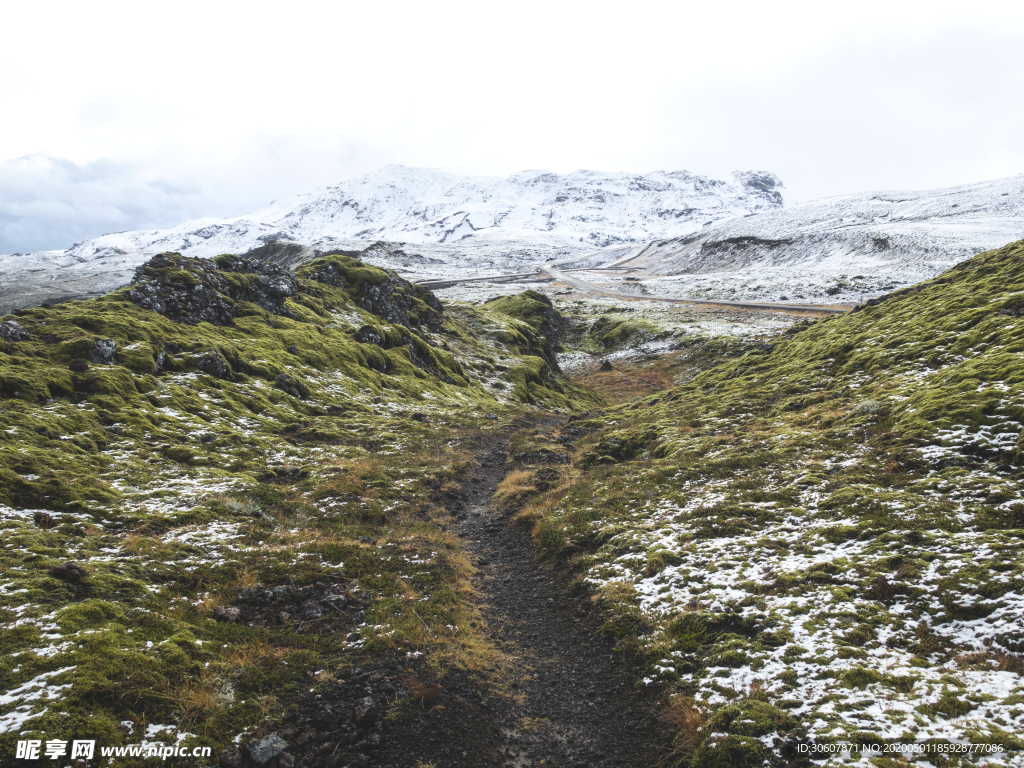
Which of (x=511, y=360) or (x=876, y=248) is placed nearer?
(x=511, y=360)

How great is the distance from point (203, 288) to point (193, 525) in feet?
113

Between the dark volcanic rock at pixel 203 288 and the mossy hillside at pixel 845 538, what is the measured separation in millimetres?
36541

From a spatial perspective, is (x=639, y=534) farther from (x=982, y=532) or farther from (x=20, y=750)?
(x=20, y=750)

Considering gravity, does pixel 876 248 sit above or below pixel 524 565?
above

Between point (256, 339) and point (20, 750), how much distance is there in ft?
133

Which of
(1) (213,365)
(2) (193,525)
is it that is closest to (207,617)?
(2) (193,525)

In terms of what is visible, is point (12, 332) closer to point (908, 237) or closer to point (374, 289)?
point (374, 289)

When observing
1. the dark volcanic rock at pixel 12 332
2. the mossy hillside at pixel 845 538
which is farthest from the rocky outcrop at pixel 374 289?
the mossy hillside at pixel 845 538

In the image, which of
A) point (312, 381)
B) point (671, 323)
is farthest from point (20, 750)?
point (671, 323)

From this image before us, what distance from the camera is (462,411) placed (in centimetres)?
4694

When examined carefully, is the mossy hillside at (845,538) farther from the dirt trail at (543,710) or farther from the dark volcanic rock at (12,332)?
the dark volcanic rock at (12,332)

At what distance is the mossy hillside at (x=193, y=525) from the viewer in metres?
9.25

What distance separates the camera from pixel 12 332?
84.0ft

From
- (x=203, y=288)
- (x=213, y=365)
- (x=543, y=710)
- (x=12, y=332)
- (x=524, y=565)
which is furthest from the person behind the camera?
(x=203, y=288)
